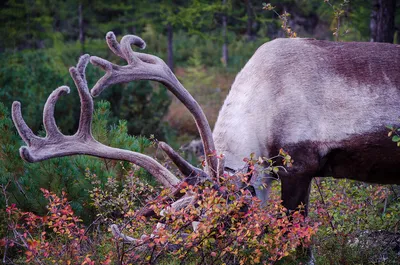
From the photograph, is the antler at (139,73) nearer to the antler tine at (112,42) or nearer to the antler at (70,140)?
the antler tine at (112,42)

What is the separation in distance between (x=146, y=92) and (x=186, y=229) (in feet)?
36.2

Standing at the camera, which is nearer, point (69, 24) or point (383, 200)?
point (383, 200)

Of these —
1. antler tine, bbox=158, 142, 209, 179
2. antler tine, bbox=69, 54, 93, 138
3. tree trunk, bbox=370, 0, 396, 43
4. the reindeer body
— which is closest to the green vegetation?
antler tine, bbox=158, 142, 209, 179

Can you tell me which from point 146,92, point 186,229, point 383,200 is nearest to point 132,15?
point 146,92

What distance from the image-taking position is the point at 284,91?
5336 millimetres

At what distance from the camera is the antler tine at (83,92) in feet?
15.2

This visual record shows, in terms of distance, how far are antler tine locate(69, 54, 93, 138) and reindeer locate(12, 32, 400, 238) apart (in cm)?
3

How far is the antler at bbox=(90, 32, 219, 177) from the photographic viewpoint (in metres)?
4.64

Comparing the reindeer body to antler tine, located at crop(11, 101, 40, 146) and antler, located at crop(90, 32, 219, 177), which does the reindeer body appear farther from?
antler tine, located at crop(11, 101, 40, 146)

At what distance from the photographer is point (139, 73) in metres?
4.86

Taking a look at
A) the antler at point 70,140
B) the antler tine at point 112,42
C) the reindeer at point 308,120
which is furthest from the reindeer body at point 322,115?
the antler tine at point 112,42

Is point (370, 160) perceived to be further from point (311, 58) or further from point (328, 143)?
point (311, 58)

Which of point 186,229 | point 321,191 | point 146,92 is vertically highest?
point 186,229

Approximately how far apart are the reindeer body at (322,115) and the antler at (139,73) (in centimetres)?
35
